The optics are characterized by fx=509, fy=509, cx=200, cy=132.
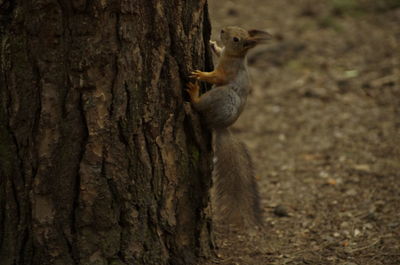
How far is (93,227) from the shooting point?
2.40 m

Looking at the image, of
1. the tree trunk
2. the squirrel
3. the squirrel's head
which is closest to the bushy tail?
the squirrel

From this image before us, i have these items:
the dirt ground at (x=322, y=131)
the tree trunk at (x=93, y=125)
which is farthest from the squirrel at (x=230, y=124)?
the dirt ground at (x=322, y=131)

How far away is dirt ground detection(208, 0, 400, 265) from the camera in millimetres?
3248

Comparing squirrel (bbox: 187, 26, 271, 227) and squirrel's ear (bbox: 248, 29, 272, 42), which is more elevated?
squirrel's ear (bbox: 248, 29, 272, 42)

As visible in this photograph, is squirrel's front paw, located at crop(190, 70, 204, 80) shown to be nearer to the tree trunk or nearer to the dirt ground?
the tree trunk

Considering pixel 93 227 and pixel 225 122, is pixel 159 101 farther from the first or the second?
pixel 93 227

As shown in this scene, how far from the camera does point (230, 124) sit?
9.25 feet

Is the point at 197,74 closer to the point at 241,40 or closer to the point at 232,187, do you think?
the point at 241,40

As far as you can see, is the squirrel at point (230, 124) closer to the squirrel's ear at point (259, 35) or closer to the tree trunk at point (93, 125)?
the squirrel's ear at point (259, 35)

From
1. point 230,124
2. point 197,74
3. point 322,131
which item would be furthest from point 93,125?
point 322,131

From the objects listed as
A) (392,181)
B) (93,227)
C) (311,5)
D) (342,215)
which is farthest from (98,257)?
(311,5)

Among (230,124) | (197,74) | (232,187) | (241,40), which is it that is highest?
(241,40)

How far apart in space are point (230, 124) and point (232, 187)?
0.35 m

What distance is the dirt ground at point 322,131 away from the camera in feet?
10.7
